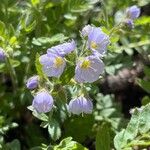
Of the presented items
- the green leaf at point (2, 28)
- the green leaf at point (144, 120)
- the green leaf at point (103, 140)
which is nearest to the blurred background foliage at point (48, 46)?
the green leaf at point (2, 28)

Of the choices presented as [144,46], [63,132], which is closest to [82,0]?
[144,46]

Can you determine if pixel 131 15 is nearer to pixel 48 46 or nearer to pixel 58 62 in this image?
pixel 48 46

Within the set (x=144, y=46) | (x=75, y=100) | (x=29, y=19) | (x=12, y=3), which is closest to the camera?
(x=75, y=100)

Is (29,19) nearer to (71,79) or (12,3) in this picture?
(12,3)

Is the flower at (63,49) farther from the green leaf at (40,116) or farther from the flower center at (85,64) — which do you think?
the green leaf at (40,116)

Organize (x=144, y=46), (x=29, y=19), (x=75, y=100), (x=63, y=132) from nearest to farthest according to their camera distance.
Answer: (x=75, y=100) → (x=29, y=19) → (x=63, y=132) → (x=144, y=46)

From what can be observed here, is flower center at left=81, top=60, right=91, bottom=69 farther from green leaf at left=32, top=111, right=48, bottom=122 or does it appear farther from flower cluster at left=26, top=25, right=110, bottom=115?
green leaf at left=32, top=111, right=48, bottom=122

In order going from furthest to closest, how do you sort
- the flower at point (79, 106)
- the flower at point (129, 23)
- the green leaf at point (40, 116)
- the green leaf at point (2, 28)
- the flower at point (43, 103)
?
the flower at point (129, 23) < the green leaf at point (2, 28) < the green leaf at point (40, 116) < the flower at point (79, 106) < the flower at point (43, 103)
